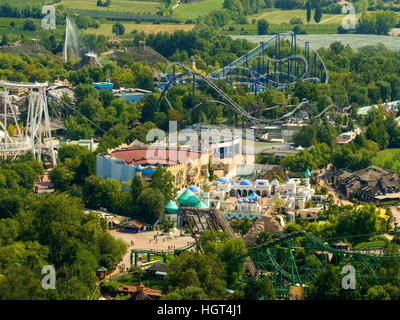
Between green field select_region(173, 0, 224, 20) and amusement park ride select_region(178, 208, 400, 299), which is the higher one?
green field select_region(173, 0, 224, 20)

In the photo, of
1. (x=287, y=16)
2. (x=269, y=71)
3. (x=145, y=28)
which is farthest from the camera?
(x=287, y=16)

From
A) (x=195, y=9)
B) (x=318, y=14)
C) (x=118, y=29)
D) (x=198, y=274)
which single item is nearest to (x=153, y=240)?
(x=198, y=274)

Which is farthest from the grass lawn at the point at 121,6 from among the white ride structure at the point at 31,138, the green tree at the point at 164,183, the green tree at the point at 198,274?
the green tree at the point at 198,274

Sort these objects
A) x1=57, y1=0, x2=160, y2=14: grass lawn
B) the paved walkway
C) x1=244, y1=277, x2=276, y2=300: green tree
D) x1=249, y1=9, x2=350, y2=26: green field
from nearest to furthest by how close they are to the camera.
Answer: x1=244, y1=277, x2=276, y2=300: green tree → the paved walkway → x1=57, y1=0, x2=160, y2=14: grass lawn → x1=249, y1=9, x2=350, y2=26: green field

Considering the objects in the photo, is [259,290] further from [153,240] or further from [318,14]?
[318,14]

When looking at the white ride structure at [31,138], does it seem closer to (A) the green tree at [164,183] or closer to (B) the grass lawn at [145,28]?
(A) the green tree at [164,183]

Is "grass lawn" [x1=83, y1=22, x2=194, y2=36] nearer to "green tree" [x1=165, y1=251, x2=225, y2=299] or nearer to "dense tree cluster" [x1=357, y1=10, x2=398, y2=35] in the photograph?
"dense tree cluster" [x1=357, y1=10, x2=398, y2=35]

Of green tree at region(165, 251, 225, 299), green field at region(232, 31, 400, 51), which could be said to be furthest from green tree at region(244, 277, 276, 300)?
green field at region(232, 31, 400, 51)
